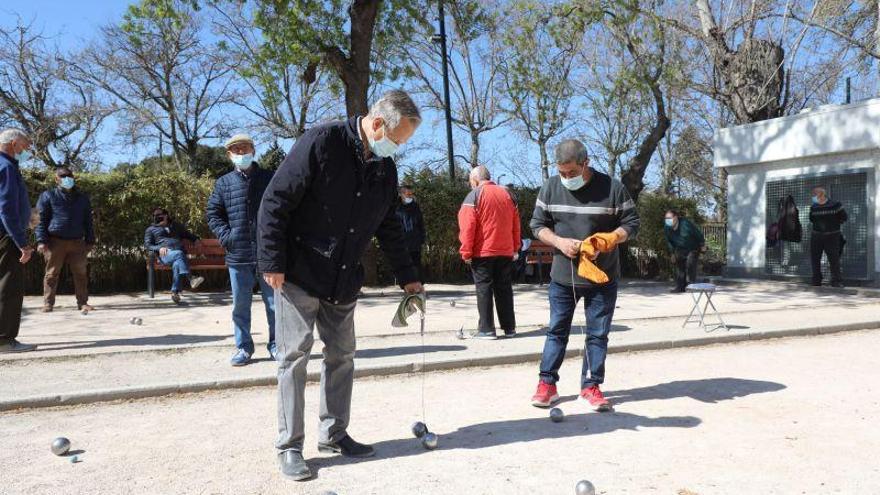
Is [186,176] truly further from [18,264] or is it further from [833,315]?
[833,315]

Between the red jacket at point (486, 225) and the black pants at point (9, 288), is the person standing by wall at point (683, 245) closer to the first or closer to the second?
the red jacket at point (486, 225)

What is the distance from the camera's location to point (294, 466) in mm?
3664

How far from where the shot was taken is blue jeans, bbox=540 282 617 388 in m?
5.15

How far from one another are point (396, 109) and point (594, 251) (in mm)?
1929

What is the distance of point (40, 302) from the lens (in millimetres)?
11391

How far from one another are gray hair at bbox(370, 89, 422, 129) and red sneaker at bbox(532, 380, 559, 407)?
2356 mm

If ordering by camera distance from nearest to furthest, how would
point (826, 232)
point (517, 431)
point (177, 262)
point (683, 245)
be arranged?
point (517, 431) → point (177, 262) → point (683, 245) → point (826, 232)

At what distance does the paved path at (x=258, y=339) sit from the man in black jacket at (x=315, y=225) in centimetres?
233

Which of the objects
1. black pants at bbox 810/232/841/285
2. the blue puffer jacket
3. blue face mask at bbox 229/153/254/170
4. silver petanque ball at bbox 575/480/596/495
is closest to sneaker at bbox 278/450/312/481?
silver petanque ball at bbox 575/480/596/495

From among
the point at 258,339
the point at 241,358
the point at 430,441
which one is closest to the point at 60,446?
the point at 430,441

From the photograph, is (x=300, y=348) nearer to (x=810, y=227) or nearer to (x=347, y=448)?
(x=347, y=448)

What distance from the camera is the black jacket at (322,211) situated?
3.65m

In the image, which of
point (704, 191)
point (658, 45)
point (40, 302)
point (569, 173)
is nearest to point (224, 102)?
point (658, 45)

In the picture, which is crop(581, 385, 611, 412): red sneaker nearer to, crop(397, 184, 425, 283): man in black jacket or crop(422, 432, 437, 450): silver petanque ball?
crop(422, 432, 437, 450): silver petanque ball
